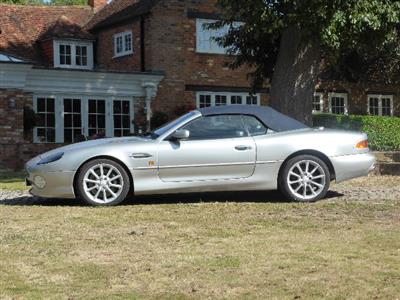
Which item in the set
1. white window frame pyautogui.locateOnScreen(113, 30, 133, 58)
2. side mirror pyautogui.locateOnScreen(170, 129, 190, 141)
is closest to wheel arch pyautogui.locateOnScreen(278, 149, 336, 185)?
side mirror pyautogui.locateOnScreen(170, 129, 190, 141)

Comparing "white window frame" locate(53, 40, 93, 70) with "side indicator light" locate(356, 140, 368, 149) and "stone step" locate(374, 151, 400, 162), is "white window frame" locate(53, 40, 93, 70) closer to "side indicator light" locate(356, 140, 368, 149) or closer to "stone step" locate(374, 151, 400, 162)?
"stone step" locate(374, 151, 400, 162)

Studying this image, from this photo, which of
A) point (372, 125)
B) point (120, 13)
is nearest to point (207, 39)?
point (120, 13)

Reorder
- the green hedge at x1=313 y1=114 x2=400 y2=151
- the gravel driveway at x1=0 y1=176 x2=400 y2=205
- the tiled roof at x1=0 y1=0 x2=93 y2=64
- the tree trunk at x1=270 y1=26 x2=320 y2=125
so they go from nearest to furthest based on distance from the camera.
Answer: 1. the gravel driveway at x1=0 y1=176 x2=400 y2=205
2. the tree trunk at x1=270 y1=26 x2=320 y2=125
3. the green hedge at x1=313 y1=114 x2=400 y2=151
4. the tiled roof at x1=0 y1=0 x2=93 y2=64

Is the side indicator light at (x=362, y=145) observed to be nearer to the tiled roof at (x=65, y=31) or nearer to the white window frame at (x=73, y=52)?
the white window frame at (x=73, y=52)

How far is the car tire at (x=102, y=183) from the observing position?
9.12m

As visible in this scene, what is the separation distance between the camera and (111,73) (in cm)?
2323

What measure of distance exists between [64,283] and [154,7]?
20275mm

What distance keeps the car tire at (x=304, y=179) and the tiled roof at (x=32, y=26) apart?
1813 cm

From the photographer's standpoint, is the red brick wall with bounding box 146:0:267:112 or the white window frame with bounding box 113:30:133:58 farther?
the white window frame with bounding box 113:30:133:58

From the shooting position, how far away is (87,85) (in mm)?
23281

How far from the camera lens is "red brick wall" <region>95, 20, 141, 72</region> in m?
25.2

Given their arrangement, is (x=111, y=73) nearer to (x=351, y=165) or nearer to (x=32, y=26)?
(x=32, y=26)

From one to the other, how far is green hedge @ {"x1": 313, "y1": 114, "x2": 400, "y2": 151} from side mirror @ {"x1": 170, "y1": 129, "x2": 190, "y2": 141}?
51.4 ft

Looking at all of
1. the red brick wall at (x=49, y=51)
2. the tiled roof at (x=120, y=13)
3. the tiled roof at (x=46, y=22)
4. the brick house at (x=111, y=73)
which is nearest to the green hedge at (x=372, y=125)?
the brick house at (x=111, y=73)
